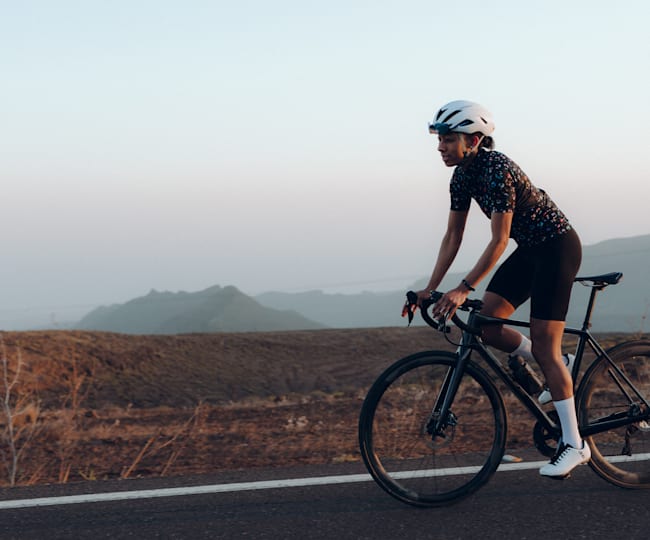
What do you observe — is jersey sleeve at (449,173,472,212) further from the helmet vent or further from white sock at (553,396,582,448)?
white sock at (553,396,582,448)

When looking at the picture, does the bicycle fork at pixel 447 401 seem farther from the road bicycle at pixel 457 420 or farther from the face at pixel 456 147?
the face at pixel 456 147

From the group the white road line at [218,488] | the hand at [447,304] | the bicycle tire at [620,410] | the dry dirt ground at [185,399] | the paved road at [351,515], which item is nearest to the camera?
the paved road at [351,515]

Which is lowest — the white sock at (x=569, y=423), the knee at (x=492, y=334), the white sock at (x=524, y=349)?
the white sock at (x=569, y=423)

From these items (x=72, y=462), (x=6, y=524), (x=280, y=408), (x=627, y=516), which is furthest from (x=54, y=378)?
(x=627, y=516)

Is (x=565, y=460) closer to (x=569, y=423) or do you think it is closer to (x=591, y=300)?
(x=569, y=423)

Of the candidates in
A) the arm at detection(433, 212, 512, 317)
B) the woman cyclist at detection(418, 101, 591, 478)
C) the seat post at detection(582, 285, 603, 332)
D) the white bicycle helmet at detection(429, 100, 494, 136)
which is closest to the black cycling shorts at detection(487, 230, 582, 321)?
the woman cyclist at detection(418, 101, 591, 478)

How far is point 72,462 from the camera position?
9320 mm

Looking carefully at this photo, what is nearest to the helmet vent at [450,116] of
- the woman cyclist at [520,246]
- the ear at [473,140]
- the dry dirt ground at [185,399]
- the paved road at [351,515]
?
the woman cyclist at [520,246]

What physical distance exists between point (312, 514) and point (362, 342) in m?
24.2

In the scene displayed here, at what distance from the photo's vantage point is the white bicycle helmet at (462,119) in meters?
4.07

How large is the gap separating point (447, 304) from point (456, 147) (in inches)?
33.0

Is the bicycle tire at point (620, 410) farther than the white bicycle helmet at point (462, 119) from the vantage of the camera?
Yes

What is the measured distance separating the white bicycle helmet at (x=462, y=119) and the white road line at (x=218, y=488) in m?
1.80

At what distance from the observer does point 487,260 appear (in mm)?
3908
